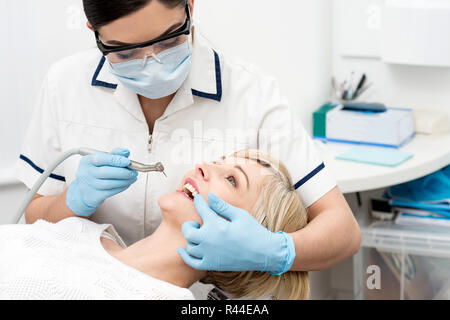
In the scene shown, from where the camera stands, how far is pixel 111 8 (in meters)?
1.31

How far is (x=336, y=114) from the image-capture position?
8.43ft

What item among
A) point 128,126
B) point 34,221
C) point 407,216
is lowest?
point 407,216

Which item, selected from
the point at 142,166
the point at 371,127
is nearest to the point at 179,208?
the point at 142,166

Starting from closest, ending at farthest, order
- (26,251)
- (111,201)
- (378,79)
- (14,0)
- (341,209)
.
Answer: (26,251) → (341,209) → (111,201) → (14,0) → (378,79)

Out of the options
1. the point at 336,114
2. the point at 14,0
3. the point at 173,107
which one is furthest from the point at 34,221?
the point at 336,114

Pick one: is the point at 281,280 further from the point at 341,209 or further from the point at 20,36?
the point at 20,36

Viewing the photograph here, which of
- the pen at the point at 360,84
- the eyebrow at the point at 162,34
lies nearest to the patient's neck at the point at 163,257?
the eyebrow at the point at 162,34

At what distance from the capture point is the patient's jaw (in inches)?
57.3

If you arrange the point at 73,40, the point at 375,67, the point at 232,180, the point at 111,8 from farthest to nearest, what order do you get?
the point at 375,67
the point at 73,40
the point at 232,180
the point at 111,8

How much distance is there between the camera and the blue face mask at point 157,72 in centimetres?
142

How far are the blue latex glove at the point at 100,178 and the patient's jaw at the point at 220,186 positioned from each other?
11 centimetres

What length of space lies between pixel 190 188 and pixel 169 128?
0.18 meters

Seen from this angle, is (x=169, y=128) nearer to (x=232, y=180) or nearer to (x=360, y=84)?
(x=232, y=180)

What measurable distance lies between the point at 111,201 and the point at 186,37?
481mm
